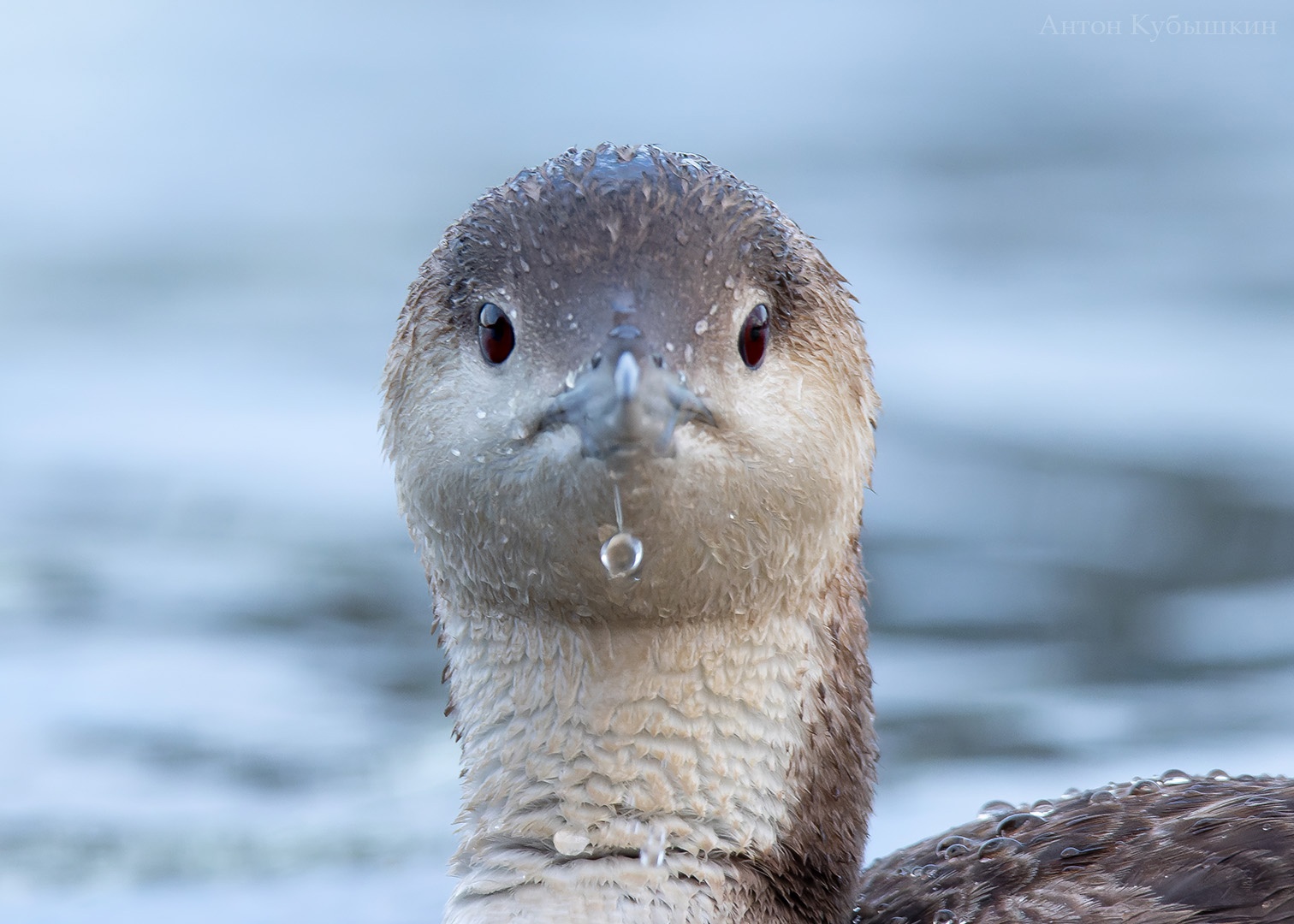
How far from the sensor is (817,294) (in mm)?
3852

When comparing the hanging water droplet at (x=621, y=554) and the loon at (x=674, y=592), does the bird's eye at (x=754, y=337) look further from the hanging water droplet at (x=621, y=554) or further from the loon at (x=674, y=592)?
the hanging water droplet at (x=621, y=554)

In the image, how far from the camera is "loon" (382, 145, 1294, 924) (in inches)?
136

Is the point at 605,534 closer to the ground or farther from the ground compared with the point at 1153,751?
closer to the ground

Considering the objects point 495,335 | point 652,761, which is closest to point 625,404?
point 495,335

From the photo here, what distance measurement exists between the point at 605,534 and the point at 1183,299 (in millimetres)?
6883

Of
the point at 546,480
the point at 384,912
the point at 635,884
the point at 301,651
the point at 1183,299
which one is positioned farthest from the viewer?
the point at 1183,299

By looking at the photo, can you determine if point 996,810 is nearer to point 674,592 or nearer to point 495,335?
point 674,592

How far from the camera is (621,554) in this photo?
3.45m

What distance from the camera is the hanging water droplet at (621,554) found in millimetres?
3430

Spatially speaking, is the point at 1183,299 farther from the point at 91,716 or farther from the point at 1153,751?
the point at 91,716

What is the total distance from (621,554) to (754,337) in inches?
20.0

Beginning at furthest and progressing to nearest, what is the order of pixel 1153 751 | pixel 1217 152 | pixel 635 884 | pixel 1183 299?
1. pixel 1217 152
2. pixel 1183 299
3. pixel 1153 751
4. pixel 635 884

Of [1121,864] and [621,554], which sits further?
[1121,864]

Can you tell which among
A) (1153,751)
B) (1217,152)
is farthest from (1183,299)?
(1153,751)
